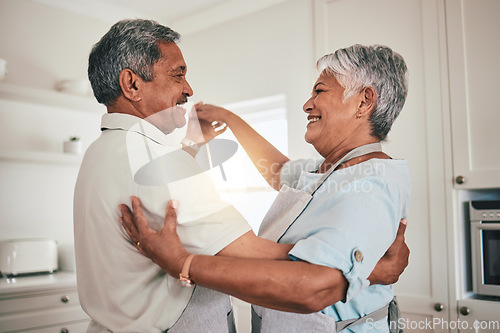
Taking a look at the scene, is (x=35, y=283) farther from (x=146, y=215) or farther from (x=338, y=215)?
(x=338, y=215)

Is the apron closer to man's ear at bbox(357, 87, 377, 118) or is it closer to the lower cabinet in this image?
man's ear at bbox(357, 87, 377, 118)

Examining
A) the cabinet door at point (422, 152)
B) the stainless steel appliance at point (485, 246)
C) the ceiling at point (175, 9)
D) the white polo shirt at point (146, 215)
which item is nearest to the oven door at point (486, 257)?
the stainless steel appliance at point (485, 246)

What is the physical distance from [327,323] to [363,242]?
0.28 meters

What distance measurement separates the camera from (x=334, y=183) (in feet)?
3.91

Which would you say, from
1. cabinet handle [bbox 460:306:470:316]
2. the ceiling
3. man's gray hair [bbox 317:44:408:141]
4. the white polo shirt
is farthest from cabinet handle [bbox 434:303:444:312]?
the ceiling

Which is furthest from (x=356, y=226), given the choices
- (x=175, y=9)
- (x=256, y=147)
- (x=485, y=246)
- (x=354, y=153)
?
(x=175, y=9)

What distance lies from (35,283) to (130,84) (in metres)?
1.85

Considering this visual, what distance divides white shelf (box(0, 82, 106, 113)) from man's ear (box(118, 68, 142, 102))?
2024mm

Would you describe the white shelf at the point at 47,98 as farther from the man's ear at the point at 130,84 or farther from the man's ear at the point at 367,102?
the man's ear at the point at 367,102

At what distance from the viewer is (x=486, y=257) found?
2.25 meters

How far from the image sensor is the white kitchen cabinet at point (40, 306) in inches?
97.5

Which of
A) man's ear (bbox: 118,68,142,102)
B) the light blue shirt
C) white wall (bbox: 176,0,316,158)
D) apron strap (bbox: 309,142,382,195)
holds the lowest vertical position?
the light blue shirt

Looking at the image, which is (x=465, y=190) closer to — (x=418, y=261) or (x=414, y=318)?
(x=418, y=261)

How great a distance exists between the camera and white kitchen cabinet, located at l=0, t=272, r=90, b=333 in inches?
97.5
